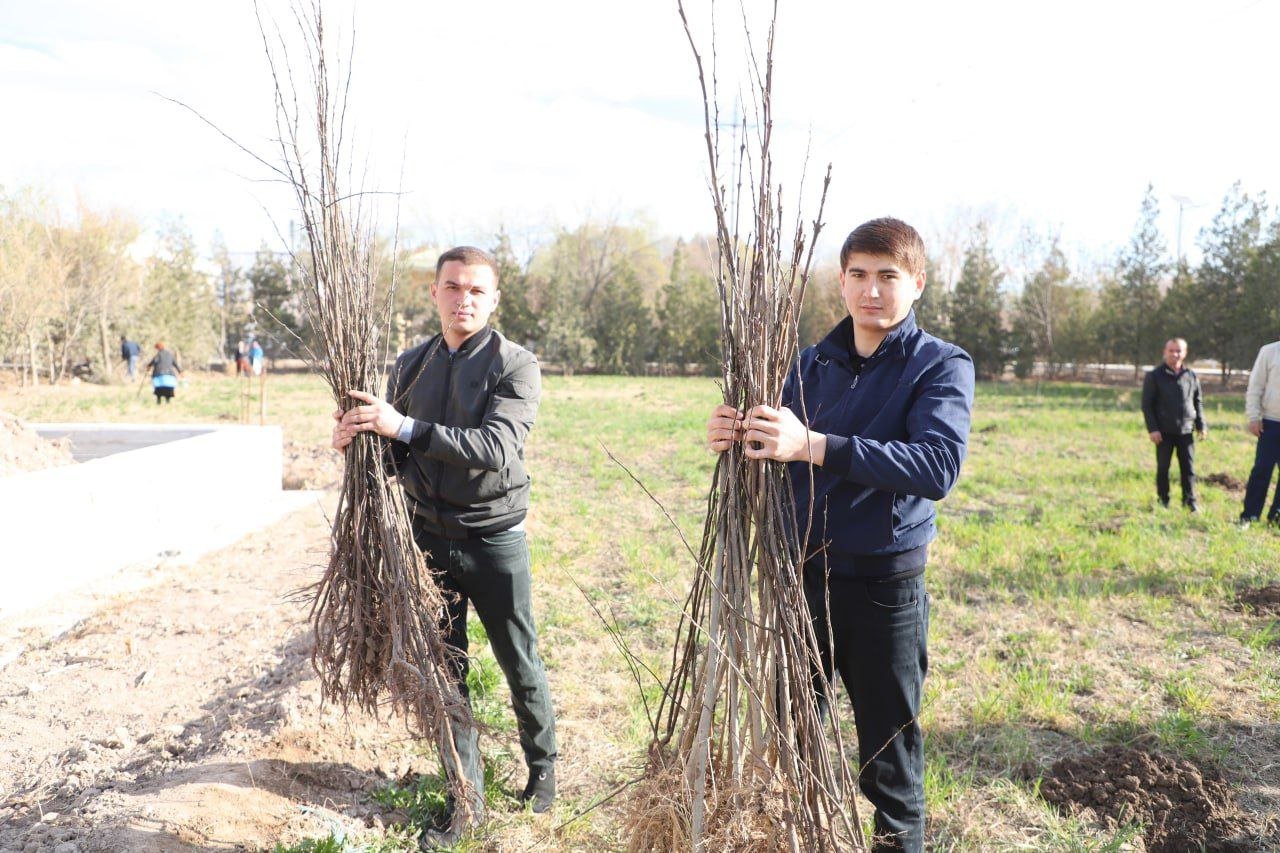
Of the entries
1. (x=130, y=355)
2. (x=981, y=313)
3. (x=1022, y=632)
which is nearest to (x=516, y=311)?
(x=130, y=355)

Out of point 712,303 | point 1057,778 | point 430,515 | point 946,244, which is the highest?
point 946,244

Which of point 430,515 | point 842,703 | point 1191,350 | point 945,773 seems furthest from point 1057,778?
point 1191,350

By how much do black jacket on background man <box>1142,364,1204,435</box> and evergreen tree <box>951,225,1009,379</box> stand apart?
21.5m

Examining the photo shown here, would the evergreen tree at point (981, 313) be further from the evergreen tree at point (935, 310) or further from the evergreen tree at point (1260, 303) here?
the evergreen tree at point (1260, 303)

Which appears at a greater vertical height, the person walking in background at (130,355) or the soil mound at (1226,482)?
the person walking in background at (130,355)

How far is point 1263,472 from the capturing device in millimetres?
6184

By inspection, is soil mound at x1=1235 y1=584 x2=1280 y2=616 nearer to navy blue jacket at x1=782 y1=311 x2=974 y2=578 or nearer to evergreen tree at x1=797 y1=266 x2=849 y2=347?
navy blue jacket at x1=782 y1=311 x2=974 y2=578

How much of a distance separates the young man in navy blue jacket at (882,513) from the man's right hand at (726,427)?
19cm

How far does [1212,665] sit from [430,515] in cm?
373

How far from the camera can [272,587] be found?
16.3 feet

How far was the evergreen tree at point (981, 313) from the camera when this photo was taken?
27750mm

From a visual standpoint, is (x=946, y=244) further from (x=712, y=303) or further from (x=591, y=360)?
(x=591, y=360)

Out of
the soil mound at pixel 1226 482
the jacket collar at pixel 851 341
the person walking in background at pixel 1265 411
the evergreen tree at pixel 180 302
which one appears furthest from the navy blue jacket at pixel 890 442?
the evergreen tree at pixel 180 302

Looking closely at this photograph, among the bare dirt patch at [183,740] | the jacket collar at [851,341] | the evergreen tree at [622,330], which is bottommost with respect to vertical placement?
the bare dirt patch at [183,740]
